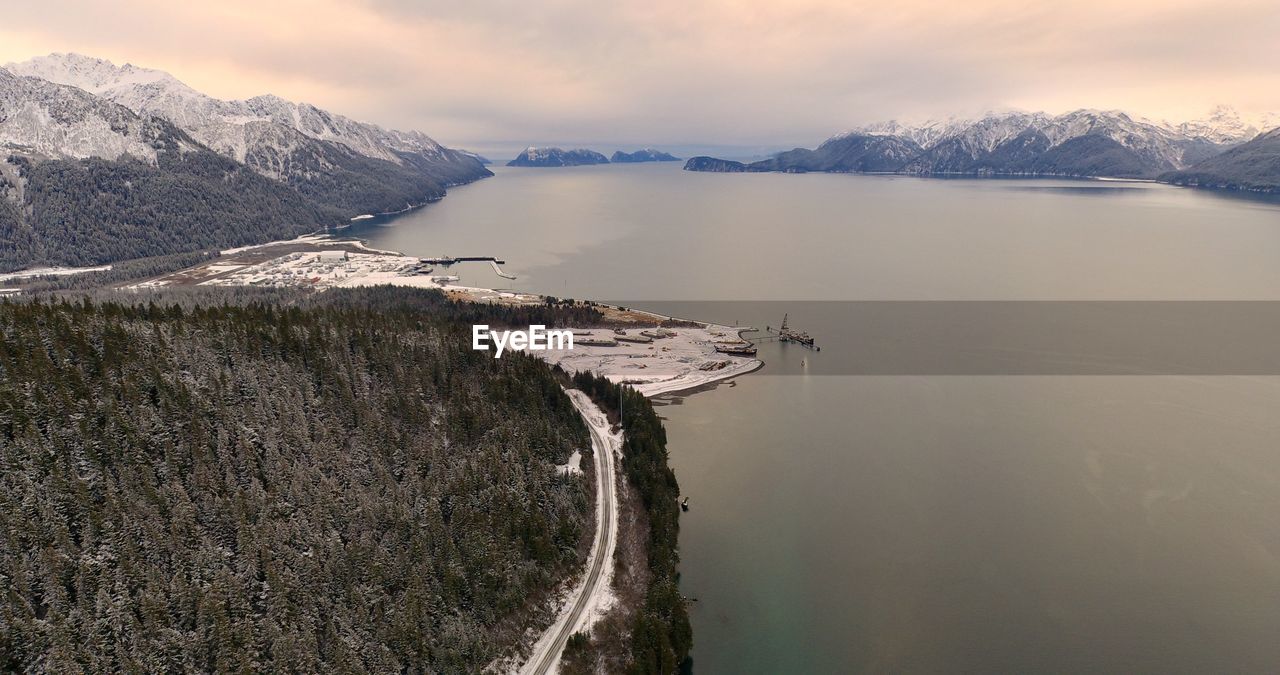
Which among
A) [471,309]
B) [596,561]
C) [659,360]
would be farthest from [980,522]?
[471,309]

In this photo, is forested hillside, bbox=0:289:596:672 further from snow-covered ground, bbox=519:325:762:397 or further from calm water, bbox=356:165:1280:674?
snow-covered ground, bbox=519:325:762:397

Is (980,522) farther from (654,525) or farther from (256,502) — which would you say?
(256,502)

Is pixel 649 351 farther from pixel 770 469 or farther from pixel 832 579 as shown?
pixel 832 579

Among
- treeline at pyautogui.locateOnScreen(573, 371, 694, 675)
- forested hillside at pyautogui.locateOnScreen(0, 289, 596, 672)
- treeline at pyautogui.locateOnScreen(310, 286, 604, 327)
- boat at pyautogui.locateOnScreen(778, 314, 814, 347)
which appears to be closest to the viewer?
forested hillside at pyautogui.locateOnScreen(0, 289, 596, 672)

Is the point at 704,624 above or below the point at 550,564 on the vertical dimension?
below

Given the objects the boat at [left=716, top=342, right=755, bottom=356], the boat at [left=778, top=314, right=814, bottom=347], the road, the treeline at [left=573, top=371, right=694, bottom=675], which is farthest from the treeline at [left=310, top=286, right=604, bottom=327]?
the road

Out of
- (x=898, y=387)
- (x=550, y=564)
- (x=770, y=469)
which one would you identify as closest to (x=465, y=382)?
(x=550, y=564)
